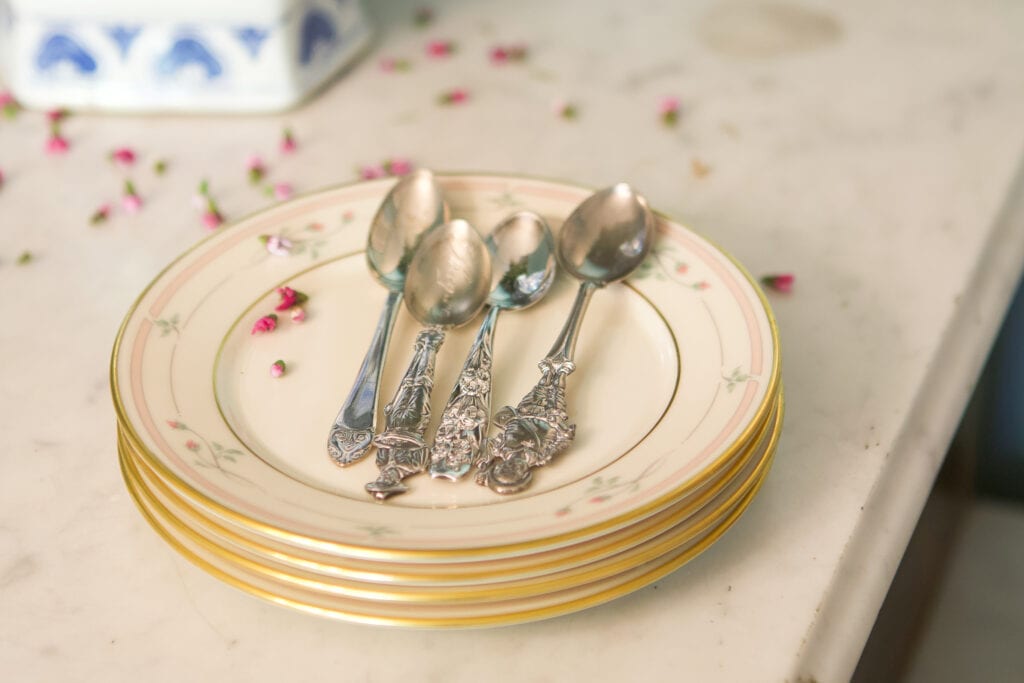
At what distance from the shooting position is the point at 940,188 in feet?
2.87

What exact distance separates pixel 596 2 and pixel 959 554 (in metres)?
0.67

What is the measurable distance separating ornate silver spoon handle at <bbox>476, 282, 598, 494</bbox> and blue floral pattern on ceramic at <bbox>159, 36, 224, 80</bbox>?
0.51 m

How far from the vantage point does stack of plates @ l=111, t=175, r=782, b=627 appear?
1.53 feet

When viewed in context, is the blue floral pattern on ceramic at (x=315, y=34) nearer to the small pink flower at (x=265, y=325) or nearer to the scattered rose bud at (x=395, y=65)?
the scattered rose bud at (x=395, y=65)

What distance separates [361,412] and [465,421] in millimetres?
57

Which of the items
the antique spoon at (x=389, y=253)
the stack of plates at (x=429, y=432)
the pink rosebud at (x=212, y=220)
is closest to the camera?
the stack of plates at (x=429, y=432)

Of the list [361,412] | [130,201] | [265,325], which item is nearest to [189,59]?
[130,201]

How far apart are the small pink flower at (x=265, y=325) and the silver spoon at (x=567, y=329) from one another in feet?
0.52

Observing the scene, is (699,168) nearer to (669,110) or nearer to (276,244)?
(669,110)

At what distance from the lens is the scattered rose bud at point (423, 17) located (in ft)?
3.79

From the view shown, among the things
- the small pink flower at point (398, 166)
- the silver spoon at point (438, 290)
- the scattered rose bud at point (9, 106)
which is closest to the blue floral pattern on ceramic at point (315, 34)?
the small pink flower at point (398, 166)

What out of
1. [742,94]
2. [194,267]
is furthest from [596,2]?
[194,267]

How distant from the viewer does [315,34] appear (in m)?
1.00

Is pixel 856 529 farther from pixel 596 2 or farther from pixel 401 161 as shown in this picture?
pixel 596 2
